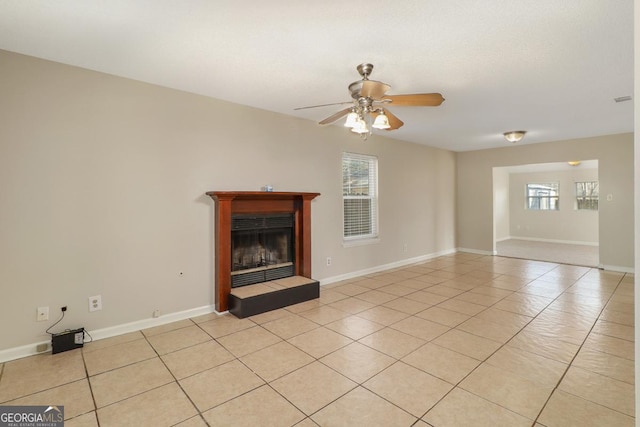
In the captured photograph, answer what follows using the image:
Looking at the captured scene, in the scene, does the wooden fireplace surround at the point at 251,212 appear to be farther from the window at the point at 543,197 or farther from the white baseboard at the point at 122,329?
the window at the point at 543,197

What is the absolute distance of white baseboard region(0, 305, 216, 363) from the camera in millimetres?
2447

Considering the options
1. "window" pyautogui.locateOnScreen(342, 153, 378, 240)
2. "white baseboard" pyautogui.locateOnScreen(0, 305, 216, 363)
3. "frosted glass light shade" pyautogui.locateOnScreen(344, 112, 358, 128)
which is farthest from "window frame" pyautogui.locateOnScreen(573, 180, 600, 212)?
"white baseboard" pyautogui.locateOnScreen(0, 305, 216, 363)

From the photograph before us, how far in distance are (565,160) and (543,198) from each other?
13.3 feet

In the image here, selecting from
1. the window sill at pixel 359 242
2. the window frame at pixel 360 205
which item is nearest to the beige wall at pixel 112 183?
the window frame at pixel 360 205

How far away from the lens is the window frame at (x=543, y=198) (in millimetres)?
9070

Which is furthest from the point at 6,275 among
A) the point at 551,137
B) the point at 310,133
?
the point at 551,137

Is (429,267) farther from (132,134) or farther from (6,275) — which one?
(6,275)

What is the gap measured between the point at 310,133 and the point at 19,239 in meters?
3.34

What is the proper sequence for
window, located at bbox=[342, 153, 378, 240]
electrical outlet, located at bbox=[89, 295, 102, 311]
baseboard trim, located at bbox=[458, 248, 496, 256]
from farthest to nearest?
baseboard trim, located at bbox=[458, 248, 496, 256], window, located at bbox=[342, 153, 378, 240], electrical outlet, located at bbox=[89, 295, 102, 311]

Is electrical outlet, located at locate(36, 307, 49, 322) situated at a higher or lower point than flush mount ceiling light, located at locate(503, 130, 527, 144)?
lower

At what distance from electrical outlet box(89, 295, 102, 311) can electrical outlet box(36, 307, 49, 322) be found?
300mm

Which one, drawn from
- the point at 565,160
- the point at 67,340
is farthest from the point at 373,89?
the point at 565,160

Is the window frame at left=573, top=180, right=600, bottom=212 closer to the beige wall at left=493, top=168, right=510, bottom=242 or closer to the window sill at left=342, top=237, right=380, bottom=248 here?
the beige wall at left=493, top=168, right=510, bottom=242

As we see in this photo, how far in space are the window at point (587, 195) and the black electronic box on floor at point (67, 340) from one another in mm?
11328
